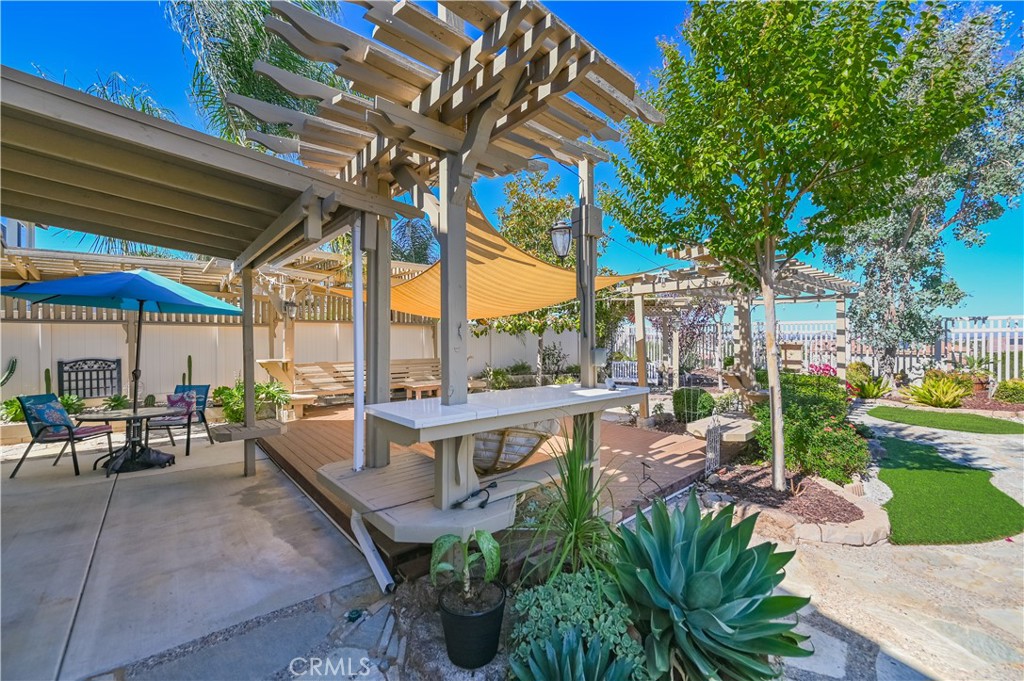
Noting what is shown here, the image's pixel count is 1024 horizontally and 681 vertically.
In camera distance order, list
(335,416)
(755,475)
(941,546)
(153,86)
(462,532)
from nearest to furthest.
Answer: (462,532)
(941,546)
(755,475)
(335,416)
(153,86)

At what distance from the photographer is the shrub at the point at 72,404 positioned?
7102 mm

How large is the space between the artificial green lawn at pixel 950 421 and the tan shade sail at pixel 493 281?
6.50 meters

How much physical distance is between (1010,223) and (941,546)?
14.6m

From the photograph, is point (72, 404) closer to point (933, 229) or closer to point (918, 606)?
point (918, 606)

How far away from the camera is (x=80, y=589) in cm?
272

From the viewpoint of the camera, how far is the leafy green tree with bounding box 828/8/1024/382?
1073 cm

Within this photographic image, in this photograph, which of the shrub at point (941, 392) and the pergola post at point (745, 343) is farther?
the shrub at point (941, 392)

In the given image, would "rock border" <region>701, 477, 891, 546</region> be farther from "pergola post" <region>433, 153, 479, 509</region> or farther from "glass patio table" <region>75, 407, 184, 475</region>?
"glass patio table" <region>75, 407, 184, 475</region>

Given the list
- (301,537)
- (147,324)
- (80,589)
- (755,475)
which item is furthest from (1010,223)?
(147,324)

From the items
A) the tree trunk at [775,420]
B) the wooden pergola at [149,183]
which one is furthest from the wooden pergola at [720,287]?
the wooden pergola at [149,183]

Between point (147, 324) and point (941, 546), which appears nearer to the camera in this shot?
point (941, 546)

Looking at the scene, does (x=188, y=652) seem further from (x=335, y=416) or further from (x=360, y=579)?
(x=335, y=416)

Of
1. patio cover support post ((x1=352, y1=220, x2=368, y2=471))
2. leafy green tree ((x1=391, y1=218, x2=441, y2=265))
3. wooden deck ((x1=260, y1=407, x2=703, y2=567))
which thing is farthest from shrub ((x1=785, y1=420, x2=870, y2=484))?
leafy green tree ((x1=391, y1=218, x2=441, y2=265))

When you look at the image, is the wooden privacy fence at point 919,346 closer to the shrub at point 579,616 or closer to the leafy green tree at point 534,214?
the leafy green tree at point 534,214
